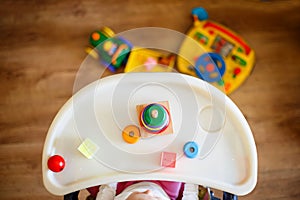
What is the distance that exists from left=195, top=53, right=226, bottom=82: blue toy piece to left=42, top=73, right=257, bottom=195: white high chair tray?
0.85 feet

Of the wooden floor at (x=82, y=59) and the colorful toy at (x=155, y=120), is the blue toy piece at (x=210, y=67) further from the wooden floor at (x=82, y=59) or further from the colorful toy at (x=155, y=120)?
the colorful toy at (x=155, y=120)

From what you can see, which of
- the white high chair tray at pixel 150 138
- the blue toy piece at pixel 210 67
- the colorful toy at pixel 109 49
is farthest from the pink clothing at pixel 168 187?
the colorful toy at pixel 109 49

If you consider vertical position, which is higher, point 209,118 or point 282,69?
point 209,118

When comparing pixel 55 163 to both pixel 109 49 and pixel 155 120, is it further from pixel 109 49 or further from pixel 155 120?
pixel 109 49

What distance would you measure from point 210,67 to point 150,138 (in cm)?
40

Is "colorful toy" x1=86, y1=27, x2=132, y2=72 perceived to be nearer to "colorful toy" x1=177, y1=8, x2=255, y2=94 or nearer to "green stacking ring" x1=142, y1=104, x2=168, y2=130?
"colorful toy" x1=177, y1=8, x2=255, y2=94

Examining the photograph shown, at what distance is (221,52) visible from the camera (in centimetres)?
116

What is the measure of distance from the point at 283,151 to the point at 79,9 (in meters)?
0.75

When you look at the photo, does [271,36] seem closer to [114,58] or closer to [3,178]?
[114,58]

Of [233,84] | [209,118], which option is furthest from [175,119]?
[233,84]

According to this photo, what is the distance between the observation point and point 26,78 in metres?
1.19

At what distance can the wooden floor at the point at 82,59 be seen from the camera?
1.11m

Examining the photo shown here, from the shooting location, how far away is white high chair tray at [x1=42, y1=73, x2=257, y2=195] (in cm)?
74

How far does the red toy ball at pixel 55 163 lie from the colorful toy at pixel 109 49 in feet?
1.55
